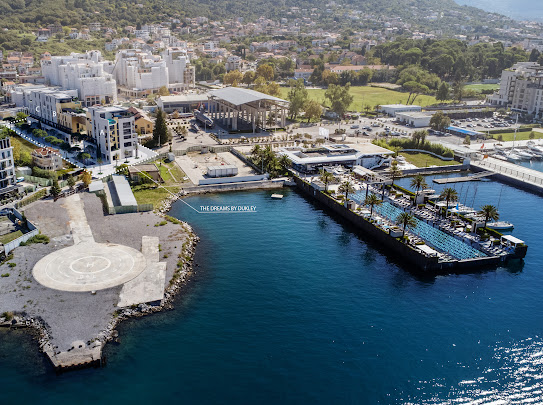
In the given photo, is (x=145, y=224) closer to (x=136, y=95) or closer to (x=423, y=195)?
(x=423, y=195)

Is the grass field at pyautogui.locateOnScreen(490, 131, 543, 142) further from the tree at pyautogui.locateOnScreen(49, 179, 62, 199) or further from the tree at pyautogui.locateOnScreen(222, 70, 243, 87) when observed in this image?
the tree at pyautogui.locateOnScreen(49, 179, 62, 199)

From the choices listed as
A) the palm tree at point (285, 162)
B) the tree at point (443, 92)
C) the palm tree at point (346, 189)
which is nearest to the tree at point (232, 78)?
the tree at point (443, 92)

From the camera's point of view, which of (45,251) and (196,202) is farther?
(196,202)

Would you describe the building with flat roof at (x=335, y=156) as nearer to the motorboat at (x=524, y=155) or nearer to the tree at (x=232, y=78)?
the motorboat at (x=524, y=155)

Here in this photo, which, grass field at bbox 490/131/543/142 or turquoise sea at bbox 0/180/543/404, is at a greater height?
grass field at bbox 490/131/543/142

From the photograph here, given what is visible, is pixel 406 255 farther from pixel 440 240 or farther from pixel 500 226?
pixel 500 226

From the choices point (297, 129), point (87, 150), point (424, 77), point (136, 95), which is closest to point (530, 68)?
point (424, 77)

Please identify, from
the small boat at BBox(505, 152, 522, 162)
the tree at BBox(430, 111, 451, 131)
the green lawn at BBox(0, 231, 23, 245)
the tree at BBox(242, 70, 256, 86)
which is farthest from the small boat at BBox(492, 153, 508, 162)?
the tree at BBox(242, 70, 256, 86)
